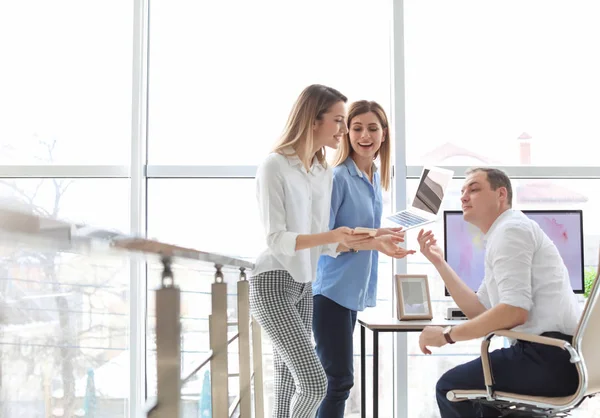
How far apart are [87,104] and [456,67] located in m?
2.35

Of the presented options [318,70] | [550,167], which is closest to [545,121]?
[550,167]

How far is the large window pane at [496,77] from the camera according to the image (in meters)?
3.98

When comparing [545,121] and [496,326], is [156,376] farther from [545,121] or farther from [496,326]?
[545,121]

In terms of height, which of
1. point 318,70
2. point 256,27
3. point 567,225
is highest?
point 256,27

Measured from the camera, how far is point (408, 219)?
2801 millimetres

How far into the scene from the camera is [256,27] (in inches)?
159

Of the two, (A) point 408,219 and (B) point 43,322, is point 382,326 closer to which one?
(A) point 408,219

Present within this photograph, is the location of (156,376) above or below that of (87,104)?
below

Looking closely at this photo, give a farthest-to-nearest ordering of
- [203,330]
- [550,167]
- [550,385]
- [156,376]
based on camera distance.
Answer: [550,167] < [550,385] < [203,330] < [156,376]

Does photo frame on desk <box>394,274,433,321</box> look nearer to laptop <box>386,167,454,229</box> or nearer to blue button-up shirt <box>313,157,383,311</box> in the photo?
blue button-up shirt <box>313,157,383,311</box>

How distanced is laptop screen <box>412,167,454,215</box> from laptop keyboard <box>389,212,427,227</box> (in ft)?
0.19

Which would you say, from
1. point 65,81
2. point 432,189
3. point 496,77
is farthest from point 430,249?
point 65,81

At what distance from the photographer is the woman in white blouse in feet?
7.16

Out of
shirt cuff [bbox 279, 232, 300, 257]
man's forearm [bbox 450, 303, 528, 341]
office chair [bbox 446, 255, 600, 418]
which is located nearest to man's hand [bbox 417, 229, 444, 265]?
man's forearm [bbox 450, 303, 528, 341]
